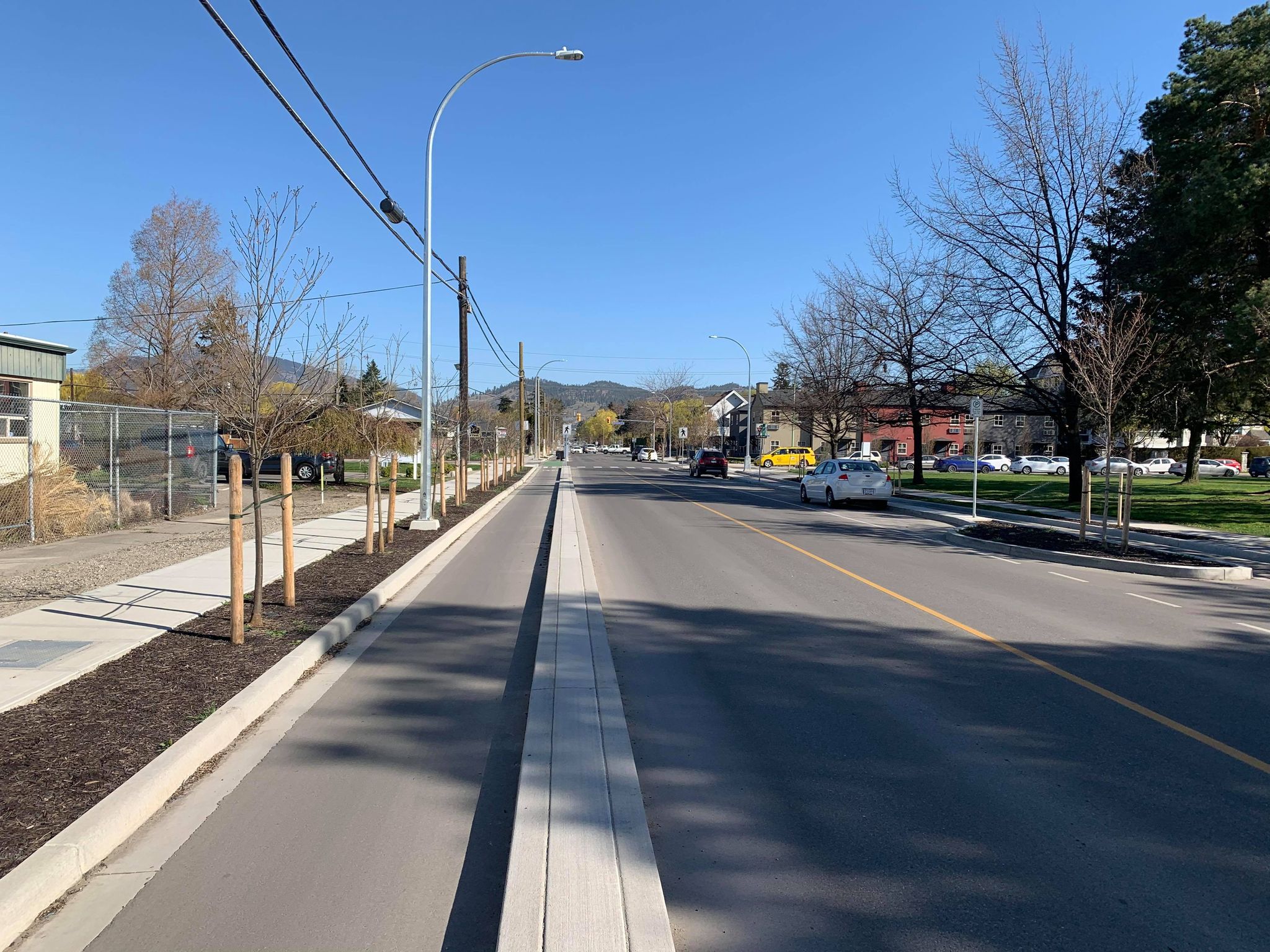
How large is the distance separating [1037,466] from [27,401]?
64095 millimetres

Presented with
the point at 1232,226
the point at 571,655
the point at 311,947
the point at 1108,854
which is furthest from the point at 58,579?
the point at 1232,226

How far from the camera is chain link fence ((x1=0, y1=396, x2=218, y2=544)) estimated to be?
1366cm

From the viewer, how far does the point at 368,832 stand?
4.07 metres

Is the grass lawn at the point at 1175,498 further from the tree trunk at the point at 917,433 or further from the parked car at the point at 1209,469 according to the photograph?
the parked car at the point at 1209,469

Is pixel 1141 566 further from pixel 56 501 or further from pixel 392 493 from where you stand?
pixel 56 501

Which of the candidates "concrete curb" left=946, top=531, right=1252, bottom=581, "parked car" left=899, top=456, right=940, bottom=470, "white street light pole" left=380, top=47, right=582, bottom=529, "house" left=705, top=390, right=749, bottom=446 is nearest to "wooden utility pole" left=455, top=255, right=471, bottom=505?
"white street light pole" left=380, top=47, right=582, bottom=529

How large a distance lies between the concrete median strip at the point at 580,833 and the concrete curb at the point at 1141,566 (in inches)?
414

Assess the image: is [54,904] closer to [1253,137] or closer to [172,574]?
[172,574]

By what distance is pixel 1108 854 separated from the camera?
12.8ft

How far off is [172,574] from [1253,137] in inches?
987

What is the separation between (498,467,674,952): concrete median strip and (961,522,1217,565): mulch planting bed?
11325 millimetres

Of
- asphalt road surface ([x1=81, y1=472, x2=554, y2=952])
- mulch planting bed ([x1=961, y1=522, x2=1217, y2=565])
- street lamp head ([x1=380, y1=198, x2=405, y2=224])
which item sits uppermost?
street lamp head ([x1=380, y1=198, x2=405, y2=224])

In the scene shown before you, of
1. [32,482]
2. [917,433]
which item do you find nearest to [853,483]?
[917,433]

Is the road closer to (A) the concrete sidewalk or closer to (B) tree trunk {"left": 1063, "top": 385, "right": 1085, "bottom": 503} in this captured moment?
(A) the concrete sidewalk
